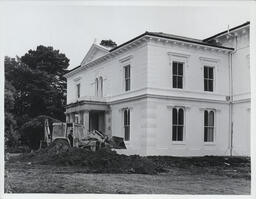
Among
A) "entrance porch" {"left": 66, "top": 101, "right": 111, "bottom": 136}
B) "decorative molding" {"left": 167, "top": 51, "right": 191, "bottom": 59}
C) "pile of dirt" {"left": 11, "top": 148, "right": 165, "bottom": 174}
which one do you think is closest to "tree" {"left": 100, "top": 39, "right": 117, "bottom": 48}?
"decorative molding" {"left": 167, "top": 51, "right": 191, "bottom": 59}

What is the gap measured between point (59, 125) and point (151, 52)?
12.7 feet

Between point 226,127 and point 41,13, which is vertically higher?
point 41,13

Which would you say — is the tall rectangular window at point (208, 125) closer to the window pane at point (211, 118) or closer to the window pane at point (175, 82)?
the window pane at point (211, 118)

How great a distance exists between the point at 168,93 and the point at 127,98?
1.41 meters

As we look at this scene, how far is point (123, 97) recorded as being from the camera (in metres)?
15.0

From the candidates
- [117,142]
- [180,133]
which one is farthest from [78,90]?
[180,133]

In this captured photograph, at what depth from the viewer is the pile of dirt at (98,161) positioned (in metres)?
12.2

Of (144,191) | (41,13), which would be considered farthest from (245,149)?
(41,13)

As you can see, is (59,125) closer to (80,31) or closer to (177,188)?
(80,31)

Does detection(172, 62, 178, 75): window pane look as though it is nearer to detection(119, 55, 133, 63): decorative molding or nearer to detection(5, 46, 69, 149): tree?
detection(119, 55, 133, 63): decorative molding

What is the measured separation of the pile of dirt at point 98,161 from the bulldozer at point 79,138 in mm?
652

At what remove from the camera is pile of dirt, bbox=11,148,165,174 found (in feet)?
40.0

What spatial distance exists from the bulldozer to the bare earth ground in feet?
7.17

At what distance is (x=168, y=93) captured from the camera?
47.1 feet
